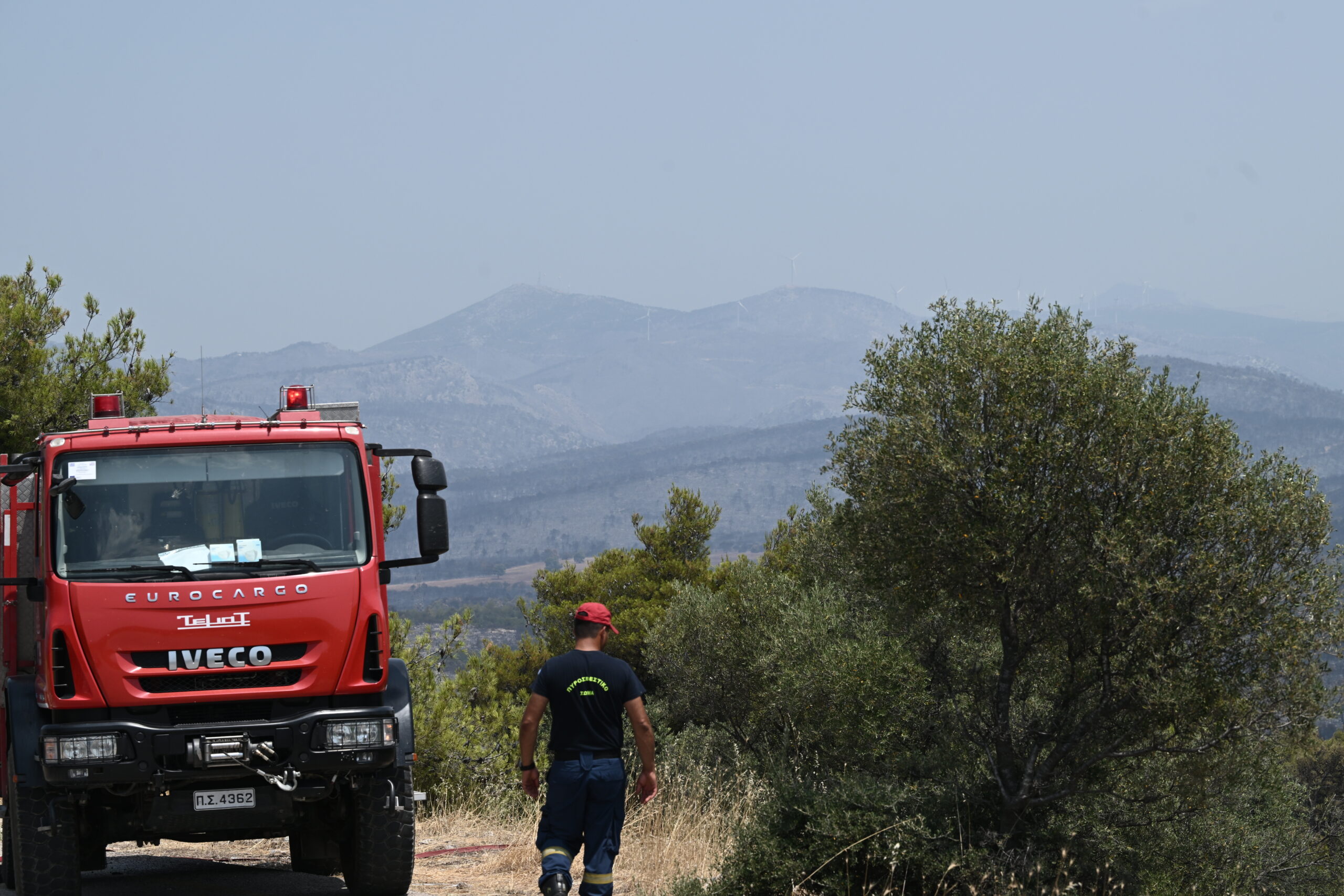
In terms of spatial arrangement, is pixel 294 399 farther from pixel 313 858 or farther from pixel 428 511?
pixel 313 858

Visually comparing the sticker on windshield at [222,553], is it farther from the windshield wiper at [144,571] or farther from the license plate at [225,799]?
the license plate at [225,799]

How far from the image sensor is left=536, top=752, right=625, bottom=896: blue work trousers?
6641 millimetres

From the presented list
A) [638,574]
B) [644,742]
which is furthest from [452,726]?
[638,574]

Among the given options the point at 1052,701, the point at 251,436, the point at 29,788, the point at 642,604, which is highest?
the point at 251,436

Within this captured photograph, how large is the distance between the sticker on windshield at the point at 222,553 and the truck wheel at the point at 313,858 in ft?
7.94

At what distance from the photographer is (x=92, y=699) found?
737 centimetres

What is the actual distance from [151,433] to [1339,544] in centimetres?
1176

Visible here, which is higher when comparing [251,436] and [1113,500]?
[251,436]

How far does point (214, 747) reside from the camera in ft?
24.4

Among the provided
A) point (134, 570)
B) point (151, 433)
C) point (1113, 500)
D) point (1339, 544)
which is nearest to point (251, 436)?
point (151, 433)

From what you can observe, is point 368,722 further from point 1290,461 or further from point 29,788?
point 1290,461

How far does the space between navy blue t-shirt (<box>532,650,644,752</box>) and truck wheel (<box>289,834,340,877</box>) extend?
330 centimetres

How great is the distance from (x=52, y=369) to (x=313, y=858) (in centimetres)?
1016

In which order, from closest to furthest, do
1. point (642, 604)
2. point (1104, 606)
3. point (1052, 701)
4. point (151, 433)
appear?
point (151, 433), point (1104, 606), point (1052, 701), point (642, 604)
